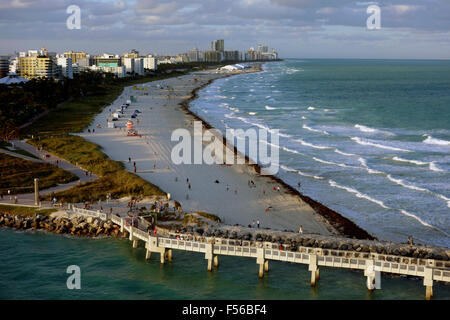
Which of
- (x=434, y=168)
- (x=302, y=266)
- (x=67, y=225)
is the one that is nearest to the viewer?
(x=302, y=266)

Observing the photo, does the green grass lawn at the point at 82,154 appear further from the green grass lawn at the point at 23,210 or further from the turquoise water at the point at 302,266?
the turquoise water at the point at 302,266

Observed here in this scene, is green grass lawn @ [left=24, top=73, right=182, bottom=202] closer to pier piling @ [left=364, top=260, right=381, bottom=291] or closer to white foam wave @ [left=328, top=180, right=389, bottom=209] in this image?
white foam wave @ [left=328, top=180, right=389, bottom=209]

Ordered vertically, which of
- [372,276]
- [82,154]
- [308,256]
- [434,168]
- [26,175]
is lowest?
[372,276]

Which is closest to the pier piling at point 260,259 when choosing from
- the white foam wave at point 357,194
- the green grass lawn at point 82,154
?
the green grass lawn at point 82,154

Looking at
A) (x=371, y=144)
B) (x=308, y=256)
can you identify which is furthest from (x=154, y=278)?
(x=371, y=144)

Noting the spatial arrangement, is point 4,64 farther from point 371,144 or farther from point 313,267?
point 313,267
